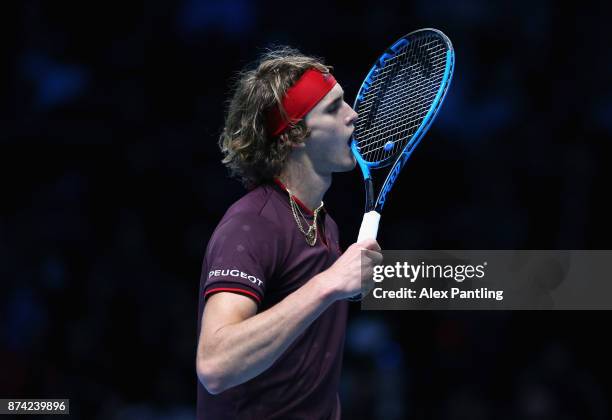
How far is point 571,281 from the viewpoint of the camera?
6020 mm

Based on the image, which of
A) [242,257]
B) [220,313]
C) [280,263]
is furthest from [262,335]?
[280,263]

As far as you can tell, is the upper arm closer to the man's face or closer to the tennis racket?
the man's face

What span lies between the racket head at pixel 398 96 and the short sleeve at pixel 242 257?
0.67m

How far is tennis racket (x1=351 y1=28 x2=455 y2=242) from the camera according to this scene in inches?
143

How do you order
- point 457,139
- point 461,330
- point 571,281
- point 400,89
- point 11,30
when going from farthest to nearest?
point 11,30, point 457,139, point 461,330, point 571,281, point 400,89

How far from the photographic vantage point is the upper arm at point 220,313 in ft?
9.19

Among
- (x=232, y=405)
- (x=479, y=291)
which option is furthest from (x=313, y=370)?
(x=479, y=291)

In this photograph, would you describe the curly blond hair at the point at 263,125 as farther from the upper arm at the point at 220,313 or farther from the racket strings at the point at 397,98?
the upper arm at the point at 220,313

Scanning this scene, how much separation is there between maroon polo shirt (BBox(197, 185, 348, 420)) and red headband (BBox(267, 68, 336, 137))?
224 mm

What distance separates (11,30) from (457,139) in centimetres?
355

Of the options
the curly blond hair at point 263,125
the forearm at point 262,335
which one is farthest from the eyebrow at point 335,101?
the forearm at point 262,335

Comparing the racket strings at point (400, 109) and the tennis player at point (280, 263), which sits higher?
the racket strings at point (400, 109)

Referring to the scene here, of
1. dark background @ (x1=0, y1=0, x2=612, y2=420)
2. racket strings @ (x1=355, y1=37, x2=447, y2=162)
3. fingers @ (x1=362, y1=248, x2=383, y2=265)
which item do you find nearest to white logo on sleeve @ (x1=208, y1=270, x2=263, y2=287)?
fingers @ (x1=362, y1=248, x2=383, y2=265)

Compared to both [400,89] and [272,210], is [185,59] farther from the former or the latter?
[272,210]
